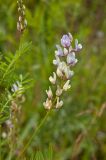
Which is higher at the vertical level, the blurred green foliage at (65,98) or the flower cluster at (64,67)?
the blurred green foliage at (65,98)

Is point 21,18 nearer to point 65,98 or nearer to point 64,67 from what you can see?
point 64,67

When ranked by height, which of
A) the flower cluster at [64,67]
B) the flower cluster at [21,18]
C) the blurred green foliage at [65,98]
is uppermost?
the blurred green foliage at [65,98]

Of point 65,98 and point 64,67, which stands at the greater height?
point 65,98

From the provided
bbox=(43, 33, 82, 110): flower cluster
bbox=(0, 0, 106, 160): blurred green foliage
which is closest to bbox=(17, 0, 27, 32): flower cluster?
bbox=(43, 33, 82, 110): flower cluster

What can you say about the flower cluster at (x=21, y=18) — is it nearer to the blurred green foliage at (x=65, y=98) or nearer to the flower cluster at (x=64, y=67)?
the flower cluster at (x=64, y=67)

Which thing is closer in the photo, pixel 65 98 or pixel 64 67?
pixel 64 67

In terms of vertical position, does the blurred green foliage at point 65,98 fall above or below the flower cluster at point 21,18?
above

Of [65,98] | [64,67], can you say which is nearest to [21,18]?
[64,67]

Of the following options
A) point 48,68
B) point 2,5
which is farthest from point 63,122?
point 2,5

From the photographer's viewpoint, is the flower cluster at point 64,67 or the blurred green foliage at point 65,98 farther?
the blurred green foliage at point 65,98

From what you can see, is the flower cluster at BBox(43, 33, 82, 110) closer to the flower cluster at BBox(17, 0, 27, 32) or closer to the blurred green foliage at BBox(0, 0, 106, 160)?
the flower cluster at BBox(17, 0, 27, 32)

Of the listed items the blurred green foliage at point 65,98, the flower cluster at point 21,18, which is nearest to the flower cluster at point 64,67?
the flower cluster at point 21,18
